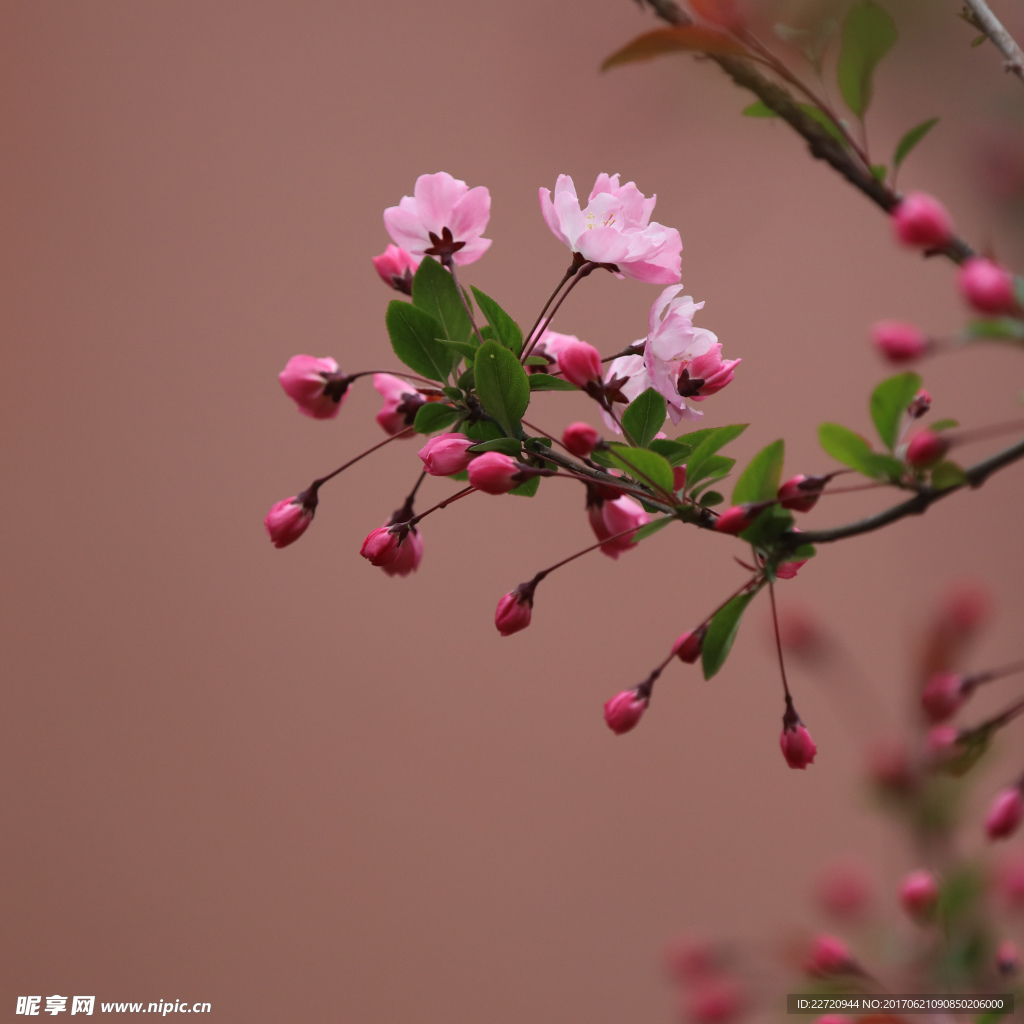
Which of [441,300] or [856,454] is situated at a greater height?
[441,300]

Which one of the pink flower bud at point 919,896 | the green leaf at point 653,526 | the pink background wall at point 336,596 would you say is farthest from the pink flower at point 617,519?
the pink background wall at point 336,596

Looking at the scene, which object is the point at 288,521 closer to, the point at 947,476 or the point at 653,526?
the point at 653,526

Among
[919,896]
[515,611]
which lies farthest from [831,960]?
[515,611]

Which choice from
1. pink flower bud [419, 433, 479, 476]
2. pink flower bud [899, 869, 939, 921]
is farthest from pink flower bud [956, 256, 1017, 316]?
pink flower bud [899, 869, 939, 921]

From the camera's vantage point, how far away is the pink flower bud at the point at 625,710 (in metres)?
0.49

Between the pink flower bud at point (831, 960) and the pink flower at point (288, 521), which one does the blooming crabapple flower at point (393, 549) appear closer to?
the pink flower at point (288, 521)

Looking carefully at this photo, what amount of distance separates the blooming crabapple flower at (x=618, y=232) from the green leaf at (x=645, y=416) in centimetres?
7

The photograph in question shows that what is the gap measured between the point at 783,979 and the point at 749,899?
1008mm

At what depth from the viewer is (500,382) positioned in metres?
0.42

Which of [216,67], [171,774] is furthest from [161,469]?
[216,67]

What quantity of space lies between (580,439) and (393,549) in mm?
139

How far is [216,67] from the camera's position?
71.2 inches

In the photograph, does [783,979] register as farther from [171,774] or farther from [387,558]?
[171,774]

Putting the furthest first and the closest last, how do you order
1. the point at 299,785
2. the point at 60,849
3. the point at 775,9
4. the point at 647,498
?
the point at 299,785, the point at 60,849, the point at 647,498, the point at 775,9
